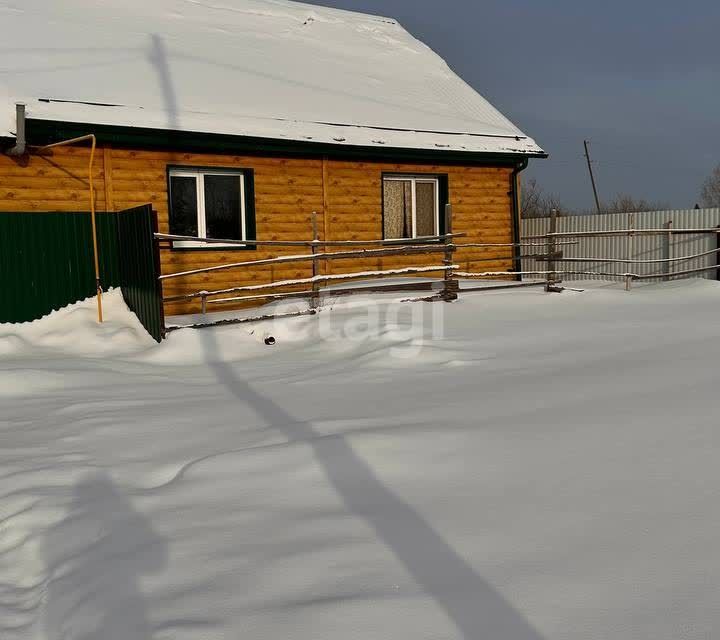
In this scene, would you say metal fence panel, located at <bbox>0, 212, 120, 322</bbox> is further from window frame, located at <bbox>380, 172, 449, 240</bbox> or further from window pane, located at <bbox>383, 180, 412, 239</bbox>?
window frame, located at <bbox>380, 172, 449, 240</bbox>

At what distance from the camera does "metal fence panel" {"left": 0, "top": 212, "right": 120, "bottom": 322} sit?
359 inches

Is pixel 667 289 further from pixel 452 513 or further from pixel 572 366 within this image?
pixel 452 513

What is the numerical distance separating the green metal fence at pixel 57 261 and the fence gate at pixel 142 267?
0.04ft

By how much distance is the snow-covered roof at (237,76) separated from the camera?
33.8 ft

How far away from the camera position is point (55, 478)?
3.77 meters

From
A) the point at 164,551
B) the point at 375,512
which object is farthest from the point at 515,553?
the point at 164,551

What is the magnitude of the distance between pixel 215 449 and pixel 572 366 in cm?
321

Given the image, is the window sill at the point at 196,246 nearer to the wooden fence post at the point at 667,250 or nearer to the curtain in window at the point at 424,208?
the curtain in window at the point at 424,208

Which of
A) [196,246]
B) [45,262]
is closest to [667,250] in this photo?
[196,246]

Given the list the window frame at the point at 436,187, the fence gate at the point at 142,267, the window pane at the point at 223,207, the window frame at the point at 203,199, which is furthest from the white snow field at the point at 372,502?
the window frame at the point at 436,187

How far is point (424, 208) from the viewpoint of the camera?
43.4 ft

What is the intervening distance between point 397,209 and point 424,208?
0.61 metres

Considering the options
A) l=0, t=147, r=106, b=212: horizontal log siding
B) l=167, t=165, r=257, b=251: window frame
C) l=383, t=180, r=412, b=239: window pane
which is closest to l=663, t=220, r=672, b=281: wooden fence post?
l=383, t=180, r=412, b=239: window pane

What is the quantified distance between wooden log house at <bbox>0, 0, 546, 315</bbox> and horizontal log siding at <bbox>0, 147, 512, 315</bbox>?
2 centimetres
